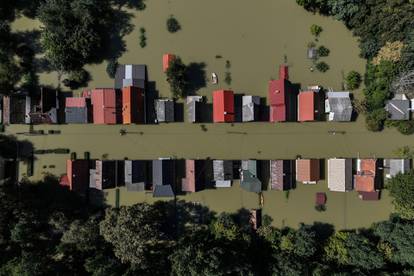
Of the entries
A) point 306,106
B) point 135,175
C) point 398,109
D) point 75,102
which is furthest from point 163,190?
point 398,109

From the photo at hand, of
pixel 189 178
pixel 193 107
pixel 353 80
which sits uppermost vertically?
pixel 353 80

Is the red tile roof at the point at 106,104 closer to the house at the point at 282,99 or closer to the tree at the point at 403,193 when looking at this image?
the house at the point at 282,99

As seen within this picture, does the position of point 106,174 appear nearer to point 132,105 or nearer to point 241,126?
point 132,105

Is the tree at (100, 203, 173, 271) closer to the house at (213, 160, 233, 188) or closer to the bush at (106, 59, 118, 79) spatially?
the house at (213, 160, 233, 188)

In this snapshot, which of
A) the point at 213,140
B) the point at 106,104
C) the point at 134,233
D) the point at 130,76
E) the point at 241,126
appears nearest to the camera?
the point at 134,233

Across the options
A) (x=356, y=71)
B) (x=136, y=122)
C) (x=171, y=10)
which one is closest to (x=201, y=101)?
(x=136, y=122)

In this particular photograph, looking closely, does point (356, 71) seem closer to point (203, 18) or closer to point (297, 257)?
point (203, 18)
